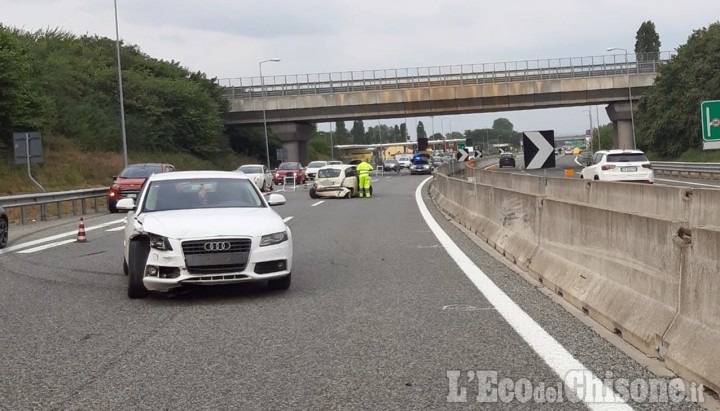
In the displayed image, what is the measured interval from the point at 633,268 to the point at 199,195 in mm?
5663

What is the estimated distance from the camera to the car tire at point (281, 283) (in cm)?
949

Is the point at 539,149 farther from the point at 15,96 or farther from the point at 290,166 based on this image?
the point at 290,166

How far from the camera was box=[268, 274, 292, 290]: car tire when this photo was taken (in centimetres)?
949

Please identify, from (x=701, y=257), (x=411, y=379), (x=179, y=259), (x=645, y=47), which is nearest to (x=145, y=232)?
(x=179, y=259)

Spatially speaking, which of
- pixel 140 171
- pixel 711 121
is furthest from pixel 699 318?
pixel 140 171

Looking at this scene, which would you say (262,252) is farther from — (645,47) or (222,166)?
(645,47)

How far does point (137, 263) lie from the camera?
9.00 meters

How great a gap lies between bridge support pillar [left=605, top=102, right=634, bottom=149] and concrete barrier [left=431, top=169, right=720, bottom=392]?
5545 centimetres

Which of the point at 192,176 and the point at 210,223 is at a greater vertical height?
the point at 192,176

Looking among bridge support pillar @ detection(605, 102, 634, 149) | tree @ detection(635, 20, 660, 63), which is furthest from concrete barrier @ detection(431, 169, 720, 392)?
tree @ detection(635, 20, 660, 63)

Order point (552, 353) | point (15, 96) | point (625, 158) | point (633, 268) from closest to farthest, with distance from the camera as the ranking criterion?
point (552, 353) → point (633, 268) → point (625, 158) → point (15, 96)

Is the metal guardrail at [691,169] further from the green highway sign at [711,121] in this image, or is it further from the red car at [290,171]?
the green highway sign at [711,121]

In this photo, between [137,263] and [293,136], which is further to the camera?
[293,136]

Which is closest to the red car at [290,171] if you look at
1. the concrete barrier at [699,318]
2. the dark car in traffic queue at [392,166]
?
the dark car in traffic queue at [392,166]
